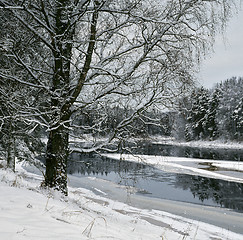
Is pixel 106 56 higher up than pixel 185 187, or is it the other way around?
pixel 106 56

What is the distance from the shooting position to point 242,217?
1102 centimetres

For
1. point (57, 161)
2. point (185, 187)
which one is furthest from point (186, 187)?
point (57, 161)

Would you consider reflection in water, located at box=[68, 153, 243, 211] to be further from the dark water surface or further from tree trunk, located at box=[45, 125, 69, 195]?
tree trunk, located at box=[45, 125, 69, 195]

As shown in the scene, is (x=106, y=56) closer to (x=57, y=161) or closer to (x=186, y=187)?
(x=57, y=161)

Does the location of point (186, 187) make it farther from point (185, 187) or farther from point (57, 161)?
point (57, 161)

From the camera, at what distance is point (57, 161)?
5055 millimetres

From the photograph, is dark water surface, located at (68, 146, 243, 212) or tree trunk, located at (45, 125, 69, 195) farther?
dark water surface, located at (68, 146, 243, 212)

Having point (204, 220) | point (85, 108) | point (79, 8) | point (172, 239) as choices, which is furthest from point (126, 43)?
point (204, 220)

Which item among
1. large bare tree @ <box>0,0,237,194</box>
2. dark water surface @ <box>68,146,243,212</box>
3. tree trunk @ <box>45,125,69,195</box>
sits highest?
large bare tree @ <box>0,0,237,194</box>

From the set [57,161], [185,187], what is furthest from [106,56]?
[185,187]

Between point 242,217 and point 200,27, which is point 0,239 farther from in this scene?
point 242,217

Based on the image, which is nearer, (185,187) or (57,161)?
(57,161)

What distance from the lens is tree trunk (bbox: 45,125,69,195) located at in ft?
16.5

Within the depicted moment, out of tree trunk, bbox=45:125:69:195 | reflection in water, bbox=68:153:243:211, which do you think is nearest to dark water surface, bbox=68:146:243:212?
reflection in water, bbox=68:153:243:211
